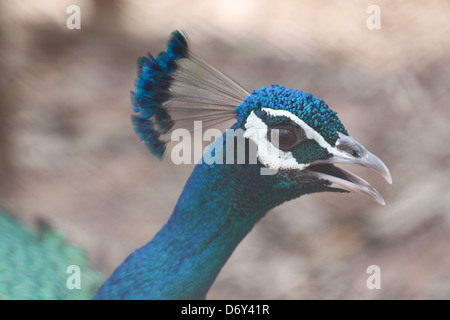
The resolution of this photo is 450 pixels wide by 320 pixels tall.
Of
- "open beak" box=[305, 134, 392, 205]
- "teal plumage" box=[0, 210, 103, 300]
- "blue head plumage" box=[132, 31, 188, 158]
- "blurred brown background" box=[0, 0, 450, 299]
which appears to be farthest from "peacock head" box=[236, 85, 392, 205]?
"blurred brown background" box=[0, 0, 450, 299]

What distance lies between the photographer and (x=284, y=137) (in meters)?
1.10

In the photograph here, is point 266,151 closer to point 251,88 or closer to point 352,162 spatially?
point 352,162

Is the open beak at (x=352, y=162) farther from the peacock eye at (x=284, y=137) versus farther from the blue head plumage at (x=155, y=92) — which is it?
the blue head plumage at (x=155, y=92)

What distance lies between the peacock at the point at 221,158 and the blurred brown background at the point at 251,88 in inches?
40.4

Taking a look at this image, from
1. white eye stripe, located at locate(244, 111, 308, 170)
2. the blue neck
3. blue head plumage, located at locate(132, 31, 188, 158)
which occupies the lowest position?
the blue neck

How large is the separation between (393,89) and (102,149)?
1428 mm

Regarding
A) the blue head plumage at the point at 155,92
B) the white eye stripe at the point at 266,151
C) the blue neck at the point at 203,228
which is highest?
the blue head plumage at the point at 155,92

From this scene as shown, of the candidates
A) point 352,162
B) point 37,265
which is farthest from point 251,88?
point 352,162

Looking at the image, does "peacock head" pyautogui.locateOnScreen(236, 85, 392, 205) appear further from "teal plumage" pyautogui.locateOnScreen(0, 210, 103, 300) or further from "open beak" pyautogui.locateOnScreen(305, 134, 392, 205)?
"teal plumage" pyautogui.locateOnScreen(0, 210, 103, 300)

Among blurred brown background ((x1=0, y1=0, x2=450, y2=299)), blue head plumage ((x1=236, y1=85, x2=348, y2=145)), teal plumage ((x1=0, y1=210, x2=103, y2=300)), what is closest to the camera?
blue head plumage ((x1=236, y1=85, x2=348, y2=145))

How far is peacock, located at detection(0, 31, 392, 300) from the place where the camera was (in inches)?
42.9

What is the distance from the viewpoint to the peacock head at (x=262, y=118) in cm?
108

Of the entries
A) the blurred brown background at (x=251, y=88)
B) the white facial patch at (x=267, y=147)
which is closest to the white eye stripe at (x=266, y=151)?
the white facial patch at (x=267, y=147)

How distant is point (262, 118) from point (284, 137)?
0.06 metres
